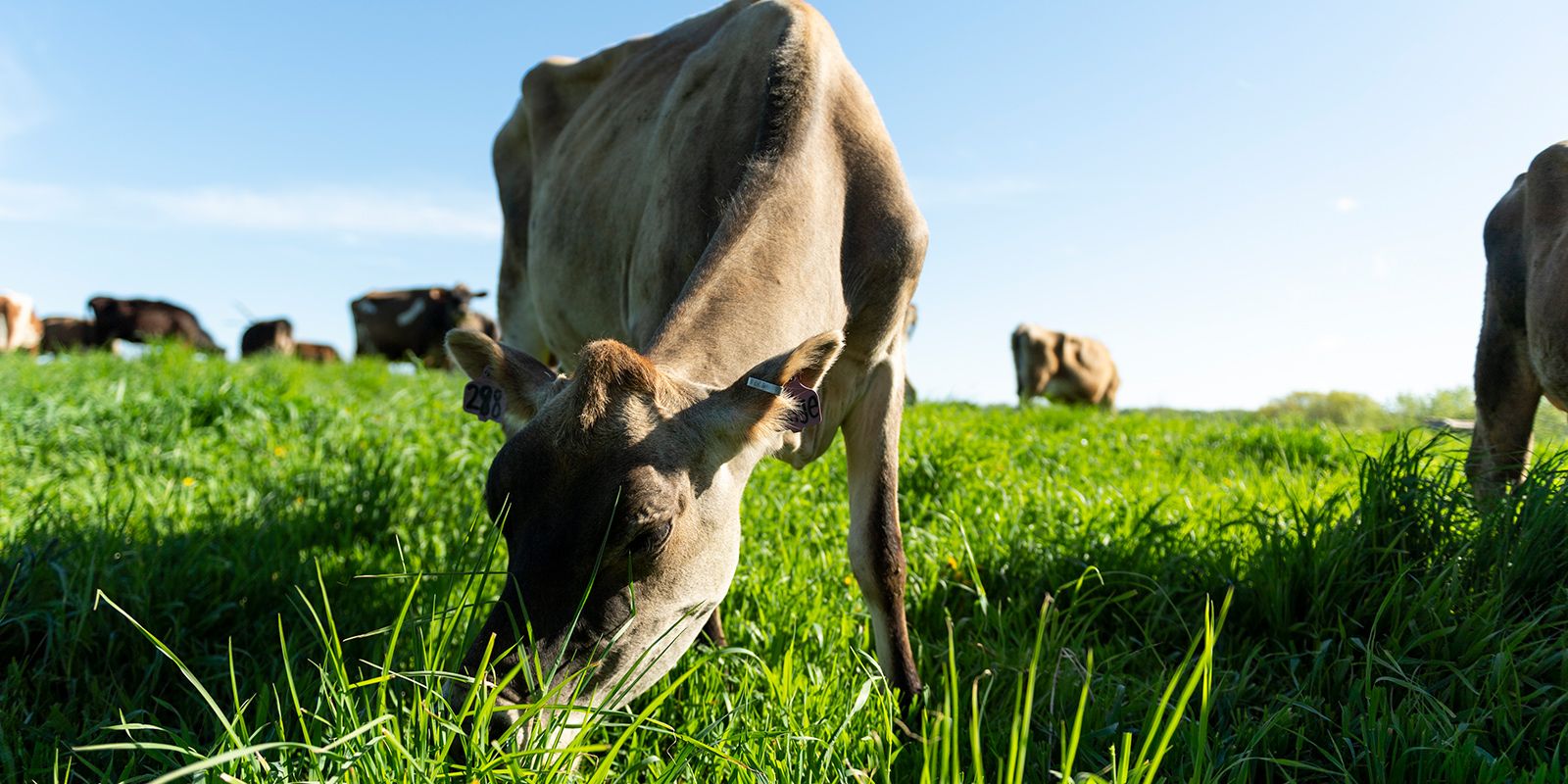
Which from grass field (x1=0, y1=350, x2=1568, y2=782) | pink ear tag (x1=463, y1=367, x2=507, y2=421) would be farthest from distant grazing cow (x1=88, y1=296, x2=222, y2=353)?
pink ear tag (x1=463, y1=367, x2=507, y2=421)

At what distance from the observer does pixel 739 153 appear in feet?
11.1

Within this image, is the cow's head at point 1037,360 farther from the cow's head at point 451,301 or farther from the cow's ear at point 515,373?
the cow's ear at point 515,373

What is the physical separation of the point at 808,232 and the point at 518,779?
74.3 inches

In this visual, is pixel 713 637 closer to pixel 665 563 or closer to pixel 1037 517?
pixel 665 563

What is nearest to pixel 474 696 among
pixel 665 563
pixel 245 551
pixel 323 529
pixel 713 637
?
pixel 665 563

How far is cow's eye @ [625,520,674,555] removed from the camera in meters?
2.23

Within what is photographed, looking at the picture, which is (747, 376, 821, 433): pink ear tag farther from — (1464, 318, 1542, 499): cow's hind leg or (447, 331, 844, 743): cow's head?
(1464, 318, 1542, 499): cow's hind leg

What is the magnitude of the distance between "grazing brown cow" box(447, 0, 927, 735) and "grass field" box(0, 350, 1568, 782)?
0.62 feet

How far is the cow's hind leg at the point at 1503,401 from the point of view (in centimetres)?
402

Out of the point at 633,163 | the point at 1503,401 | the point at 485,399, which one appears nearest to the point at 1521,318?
the point at 1503,401

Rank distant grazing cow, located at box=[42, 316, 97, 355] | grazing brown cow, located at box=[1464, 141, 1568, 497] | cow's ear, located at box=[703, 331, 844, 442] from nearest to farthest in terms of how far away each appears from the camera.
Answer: cow's ear, located at box=[703, 331, 844, 442], grazing brown cow, located at box=[1464, 141, 1568, 497], distant grazing cow, located at box=[42, 316, 97, 355]

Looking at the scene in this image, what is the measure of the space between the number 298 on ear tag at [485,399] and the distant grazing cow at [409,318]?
73.6 feet

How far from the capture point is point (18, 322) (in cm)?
2345

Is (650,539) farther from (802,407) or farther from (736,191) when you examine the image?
(736,191)
